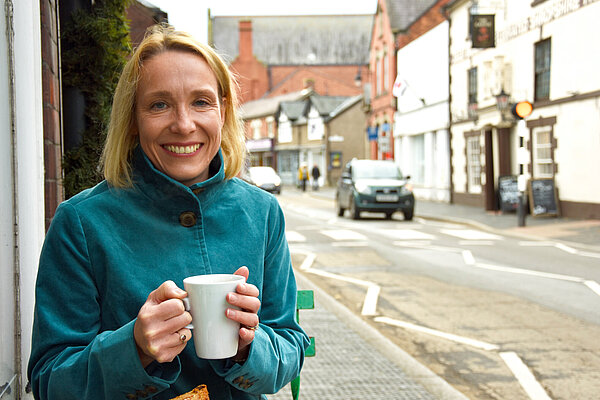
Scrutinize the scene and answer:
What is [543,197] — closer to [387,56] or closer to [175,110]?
[175,110]

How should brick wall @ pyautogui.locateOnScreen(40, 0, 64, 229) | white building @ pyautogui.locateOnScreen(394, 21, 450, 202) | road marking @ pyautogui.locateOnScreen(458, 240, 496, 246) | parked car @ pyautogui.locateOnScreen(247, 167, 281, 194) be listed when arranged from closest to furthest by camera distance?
brick wall @ pyautogui.locateOnScreen(40, 0, 64, 229) → road marking @ pyautogui.locateOnScreen(458, 240, 496, 246) → white building @ pyautogui.locateOnScreen(394, 21, 450, 202) → parked car @ pyautogui.locateOnScreen(247, 167, 281, 194)

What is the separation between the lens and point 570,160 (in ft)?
60.9

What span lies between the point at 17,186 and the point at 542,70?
20.4m

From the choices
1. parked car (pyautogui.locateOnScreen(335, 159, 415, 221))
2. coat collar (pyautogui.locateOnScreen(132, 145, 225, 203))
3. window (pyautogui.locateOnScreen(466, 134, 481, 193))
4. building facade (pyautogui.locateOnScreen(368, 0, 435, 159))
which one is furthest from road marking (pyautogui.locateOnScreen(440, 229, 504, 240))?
building facade (pyautogui.locateOnScreen(368, 0, 435, 159))

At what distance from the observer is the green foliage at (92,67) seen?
3.12 metres

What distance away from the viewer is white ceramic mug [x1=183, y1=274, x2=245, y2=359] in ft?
5.06

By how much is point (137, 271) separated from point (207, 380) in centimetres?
35

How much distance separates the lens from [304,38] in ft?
272

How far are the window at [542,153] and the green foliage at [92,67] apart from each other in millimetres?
18389

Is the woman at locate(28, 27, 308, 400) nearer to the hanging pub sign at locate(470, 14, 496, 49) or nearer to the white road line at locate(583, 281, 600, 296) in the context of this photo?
the white road line at locate(583, 281, 600, 296)

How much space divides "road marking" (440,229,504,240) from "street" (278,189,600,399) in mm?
127

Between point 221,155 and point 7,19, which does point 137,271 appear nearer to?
point 221,155

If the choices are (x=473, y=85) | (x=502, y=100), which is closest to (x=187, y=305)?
(x=502, y=100)

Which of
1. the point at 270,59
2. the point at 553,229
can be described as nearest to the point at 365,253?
the point at 553,229
